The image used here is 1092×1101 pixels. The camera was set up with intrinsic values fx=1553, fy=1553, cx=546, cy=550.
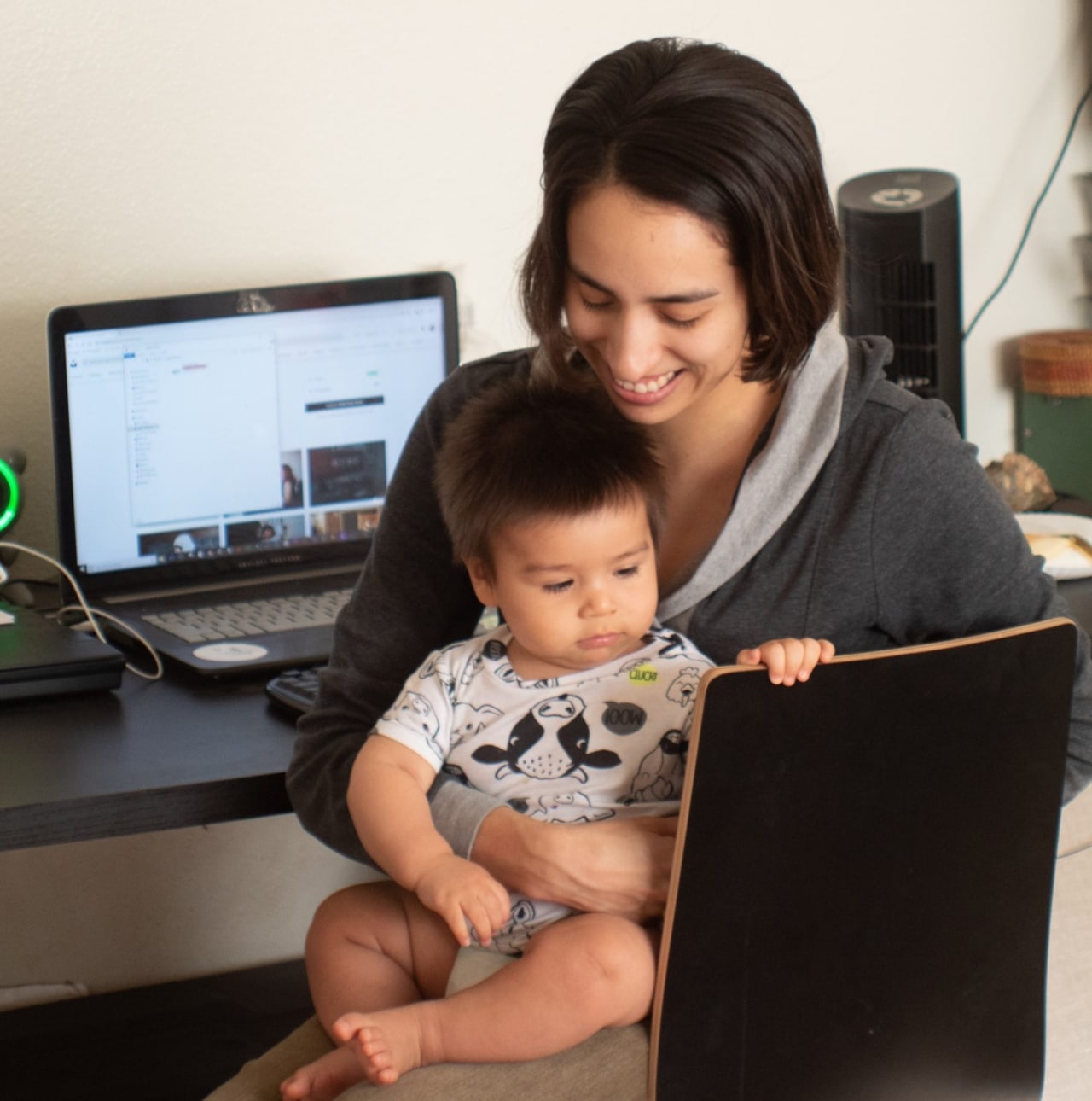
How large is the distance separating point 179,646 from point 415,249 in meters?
0.69

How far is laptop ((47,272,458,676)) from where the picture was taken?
1701 mm

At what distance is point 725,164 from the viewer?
1115 mm

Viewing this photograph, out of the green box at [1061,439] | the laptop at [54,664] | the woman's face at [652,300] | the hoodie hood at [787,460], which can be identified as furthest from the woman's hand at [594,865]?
the green box at [1061,439]

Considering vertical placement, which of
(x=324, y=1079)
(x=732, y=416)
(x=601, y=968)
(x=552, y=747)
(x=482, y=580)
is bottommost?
(x=324, y=1079)

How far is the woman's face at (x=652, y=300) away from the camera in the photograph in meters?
1.13

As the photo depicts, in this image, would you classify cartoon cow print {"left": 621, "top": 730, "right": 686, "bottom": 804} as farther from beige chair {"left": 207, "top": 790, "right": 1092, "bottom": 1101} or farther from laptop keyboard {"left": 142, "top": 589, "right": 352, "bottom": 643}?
laptop keyboard {"left": 142, "top": 589, "right": 352, "bottom": 643}

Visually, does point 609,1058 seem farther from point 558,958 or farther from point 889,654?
point 889,654

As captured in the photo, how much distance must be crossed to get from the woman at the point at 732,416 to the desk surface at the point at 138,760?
0.07m

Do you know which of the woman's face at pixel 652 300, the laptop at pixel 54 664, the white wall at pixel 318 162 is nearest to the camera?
the woman's face at pixel 652 300

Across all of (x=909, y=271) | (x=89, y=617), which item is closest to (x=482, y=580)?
(x=89, y=617)

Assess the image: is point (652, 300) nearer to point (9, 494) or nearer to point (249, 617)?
point (249, 617)

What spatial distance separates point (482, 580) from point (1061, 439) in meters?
1.41

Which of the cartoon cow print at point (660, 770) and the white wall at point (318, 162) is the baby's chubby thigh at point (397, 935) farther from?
the white wall at point (318, 162)

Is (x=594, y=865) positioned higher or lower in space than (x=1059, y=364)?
lower
